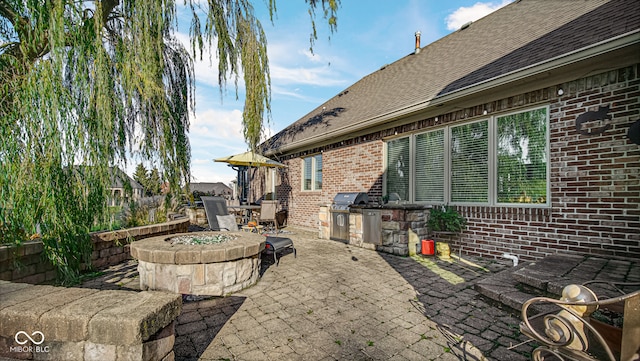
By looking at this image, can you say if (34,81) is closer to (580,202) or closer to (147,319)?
(147,319)

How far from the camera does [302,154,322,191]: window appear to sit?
991 cm

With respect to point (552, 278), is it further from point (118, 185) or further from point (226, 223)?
point (226, 223)

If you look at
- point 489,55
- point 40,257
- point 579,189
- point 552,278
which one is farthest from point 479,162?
point 40,257

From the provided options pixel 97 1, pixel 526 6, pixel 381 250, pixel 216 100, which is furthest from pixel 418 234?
pixel 526 6

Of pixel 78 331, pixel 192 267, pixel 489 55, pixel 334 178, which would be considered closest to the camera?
pixel 78 331

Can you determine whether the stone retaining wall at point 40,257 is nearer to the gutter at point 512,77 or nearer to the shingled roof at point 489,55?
the gutter at point 512,77

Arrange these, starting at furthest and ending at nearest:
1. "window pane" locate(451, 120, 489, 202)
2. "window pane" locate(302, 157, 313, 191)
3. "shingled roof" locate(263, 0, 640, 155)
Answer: "window pane" locate(302, 157, 313, 191) → "window pane" locate(451, 120, 489, 202) → "shingled roof" locate(263, 0, 640, 155)

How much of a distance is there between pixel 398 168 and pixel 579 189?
3.48 metres

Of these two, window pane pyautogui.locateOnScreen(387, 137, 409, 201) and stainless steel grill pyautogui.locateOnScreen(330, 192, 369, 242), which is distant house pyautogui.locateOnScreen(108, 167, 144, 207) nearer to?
stainless steel grill pyautogui.locateOnScreen(330, 192, 369, 242)

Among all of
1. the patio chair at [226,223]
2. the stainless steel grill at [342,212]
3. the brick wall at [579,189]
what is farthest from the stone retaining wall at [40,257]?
the brick wall at [579,189]

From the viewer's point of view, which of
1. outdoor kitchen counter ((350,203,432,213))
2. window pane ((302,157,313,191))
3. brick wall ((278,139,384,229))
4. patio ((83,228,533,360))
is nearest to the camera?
patio ((83,228,533,360))

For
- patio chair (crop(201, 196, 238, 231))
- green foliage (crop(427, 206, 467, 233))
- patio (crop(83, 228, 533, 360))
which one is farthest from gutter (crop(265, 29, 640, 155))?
patio chair (crop(201, 196, 238, 231))

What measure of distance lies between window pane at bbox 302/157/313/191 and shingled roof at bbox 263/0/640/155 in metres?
0.59

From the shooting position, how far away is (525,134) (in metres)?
4.90
